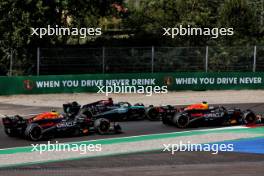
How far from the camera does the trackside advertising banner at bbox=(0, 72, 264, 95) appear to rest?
29.6m

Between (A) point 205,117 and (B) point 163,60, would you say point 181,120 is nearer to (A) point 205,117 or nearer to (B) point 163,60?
(A) point 205,117

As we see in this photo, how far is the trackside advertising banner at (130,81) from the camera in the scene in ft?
97.0

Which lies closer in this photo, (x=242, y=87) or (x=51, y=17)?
(x=242, y=87)

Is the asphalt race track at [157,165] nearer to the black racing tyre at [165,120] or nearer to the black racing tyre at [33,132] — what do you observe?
the black racing tyre at [33,132]

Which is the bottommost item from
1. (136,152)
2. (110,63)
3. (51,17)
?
(136,152)

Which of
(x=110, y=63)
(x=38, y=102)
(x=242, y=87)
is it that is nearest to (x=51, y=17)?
(x=110, y=63)

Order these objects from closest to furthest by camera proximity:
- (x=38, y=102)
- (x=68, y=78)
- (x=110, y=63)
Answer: (x=38, y=102) < (x=68, y=78) < (x=110, y=63)

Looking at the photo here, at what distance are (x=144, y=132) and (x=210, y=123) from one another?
2309mm

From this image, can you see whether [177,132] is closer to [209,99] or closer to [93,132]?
[93,132]

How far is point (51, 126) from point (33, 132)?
0.65m

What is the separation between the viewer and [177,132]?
1866 cm

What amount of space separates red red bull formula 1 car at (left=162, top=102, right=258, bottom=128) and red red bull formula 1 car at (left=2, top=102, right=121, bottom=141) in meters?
2.15

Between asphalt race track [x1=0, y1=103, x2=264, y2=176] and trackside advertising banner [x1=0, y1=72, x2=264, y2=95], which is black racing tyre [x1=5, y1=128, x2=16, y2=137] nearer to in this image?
asphalt race track [x1=0, y1=103, x2=264, y2=176]

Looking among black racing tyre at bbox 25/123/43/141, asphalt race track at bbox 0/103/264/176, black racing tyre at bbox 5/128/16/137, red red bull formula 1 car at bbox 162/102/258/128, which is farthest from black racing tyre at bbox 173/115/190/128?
black racing tyre at bbox 5/128/16/137
